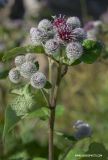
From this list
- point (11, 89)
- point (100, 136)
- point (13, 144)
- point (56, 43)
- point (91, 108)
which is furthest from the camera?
point (91, 108)

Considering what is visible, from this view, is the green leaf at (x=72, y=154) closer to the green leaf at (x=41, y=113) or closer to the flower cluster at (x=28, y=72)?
the green leaf at (x=41, y=113)

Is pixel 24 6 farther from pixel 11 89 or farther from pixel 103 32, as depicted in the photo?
pixel 11 89

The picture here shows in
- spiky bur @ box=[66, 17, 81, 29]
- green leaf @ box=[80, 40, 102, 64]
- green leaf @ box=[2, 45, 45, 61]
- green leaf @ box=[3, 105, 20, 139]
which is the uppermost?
spiky bur @ box=[66, 17, 81, 29]

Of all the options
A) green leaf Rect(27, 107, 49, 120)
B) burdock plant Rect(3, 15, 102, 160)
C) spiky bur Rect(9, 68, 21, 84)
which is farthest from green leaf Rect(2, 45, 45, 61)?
green leaf Rect(27, 107, 49, 120)

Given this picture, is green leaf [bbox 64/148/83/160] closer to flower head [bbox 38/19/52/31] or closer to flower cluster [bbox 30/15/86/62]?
flower cluster [bbox 30/15/86/62]

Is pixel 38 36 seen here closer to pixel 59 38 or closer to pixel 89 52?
pixel 59 38

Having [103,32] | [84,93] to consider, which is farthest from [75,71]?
Result: [103,32]

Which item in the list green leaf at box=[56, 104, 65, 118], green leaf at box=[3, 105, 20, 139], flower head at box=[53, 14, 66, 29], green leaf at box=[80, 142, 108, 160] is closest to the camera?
green leaf at box=[3, 105, 20, 139]
